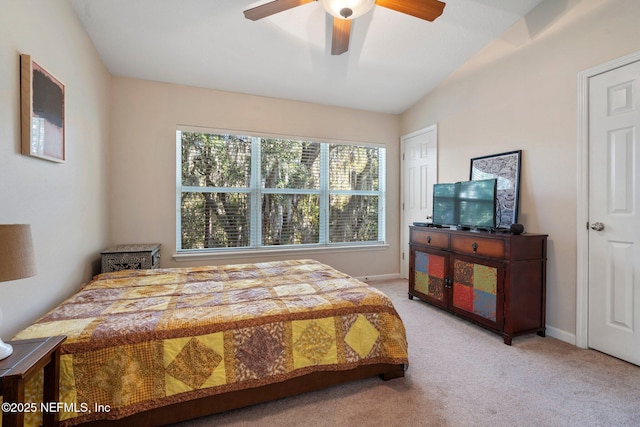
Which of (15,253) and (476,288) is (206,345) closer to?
(15,253)

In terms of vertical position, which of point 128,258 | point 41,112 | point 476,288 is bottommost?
point 476,288

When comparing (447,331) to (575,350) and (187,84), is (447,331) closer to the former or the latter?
(575,350)

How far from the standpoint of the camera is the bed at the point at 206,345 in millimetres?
1330

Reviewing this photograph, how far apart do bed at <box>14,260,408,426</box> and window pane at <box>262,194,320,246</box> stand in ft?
5.79

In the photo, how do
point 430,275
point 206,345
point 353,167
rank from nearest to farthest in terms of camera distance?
point 206,345 → point 430,275 → point 353,167

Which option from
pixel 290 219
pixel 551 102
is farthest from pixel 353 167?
pixel 551 102

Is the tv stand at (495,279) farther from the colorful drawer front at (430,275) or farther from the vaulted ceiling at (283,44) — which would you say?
the vaulted ceiling at (283,44)

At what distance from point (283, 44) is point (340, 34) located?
0.95 meters

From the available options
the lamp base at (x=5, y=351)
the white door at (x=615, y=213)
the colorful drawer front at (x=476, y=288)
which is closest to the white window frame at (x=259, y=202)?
the colorful drawer front at (x=476, y=288)

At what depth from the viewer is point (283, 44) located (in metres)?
2.95

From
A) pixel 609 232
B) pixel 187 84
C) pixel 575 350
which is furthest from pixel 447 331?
pixel 187 84

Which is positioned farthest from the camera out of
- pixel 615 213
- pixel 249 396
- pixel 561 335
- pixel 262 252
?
pixel 262 252

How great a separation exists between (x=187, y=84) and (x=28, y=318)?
2.69 metres

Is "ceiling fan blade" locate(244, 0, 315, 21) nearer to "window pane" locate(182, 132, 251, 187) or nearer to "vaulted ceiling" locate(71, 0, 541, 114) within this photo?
"vaulted ceiling" locate(71, 0, 541, 114)
